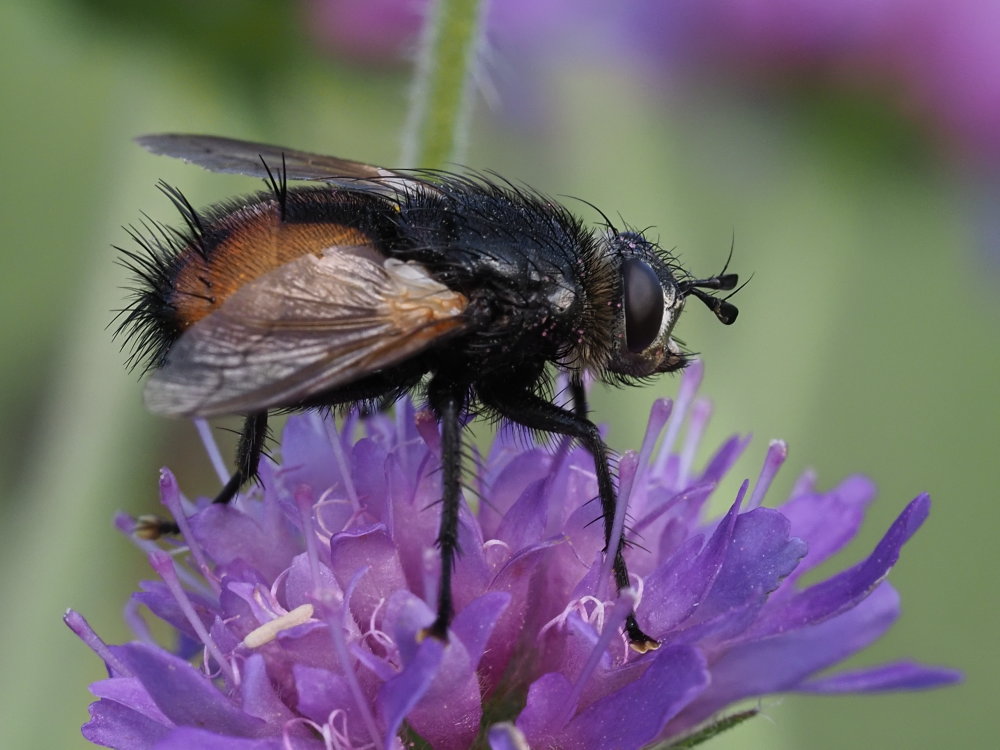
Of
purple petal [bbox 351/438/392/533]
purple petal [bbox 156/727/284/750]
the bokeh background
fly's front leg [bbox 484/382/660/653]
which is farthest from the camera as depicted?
the bokeh background

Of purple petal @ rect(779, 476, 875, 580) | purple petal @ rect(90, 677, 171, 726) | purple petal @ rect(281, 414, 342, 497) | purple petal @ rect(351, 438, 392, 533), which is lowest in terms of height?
purple petal @ rect(90, 677, 171, 726)

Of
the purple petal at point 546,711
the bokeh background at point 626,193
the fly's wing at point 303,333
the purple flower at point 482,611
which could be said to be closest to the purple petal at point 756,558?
the purple flower at point 482,611

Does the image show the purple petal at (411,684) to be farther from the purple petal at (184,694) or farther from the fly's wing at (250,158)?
the fly's wing at (250,158)

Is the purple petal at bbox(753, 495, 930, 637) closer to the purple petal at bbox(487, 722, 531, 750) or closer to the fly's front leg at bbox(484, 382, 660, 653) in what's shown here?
the fly's front leg at bbox(484, 382, 660, 653)

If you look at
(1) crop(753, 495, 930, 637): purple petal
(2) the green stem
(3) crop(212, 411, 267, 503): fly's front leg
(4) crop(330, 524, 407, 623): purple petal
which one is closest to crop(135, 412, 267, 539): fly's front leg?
(3) crop(212, 411, 267, 503): fly's front leg

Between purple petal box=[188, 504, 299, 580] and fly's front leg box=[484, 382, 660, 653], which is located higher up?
fly's front leg box=[484, 382, 660, 653]

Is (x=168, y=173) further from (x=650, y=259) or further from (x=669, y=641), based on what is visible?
(x=669, y=641)

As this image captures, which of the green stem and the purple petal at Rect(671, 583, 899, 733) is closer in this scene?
the purple petal at Rect(671, 583, 899, 733)
